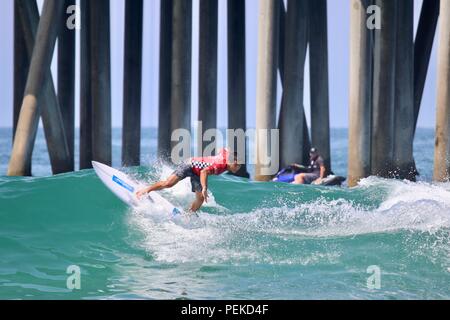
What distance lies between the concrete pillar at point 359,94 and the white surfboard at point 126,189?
5790 mm

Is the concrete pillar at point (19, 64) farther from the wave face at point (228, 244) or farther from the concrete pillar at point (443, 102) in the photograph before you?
the concrete pillar at point (443, 102)

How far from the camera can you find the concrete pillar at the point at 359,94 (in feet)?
62.4

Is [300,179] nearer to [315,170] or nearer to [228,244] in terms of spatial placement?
[315,170]

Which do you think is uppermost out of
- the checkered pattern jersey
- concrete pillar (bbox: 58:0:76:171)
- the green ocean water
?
concrete pillar (bbox: 58:0:76:171)

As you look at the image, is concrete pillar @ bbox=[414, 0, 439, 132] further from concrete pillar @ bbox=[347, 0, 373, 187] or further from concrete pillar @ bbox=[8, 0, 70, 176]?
concrete pillar @ bbox=[8, 0, 70, 176]

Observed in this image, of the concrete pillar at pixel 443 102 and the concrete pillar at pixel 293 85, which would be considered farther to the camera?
the concrete pillar at pixel 293 85

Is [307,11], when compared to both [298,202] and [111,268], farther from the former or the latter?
[111,268]

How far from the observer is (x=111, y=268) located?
38.2 feet

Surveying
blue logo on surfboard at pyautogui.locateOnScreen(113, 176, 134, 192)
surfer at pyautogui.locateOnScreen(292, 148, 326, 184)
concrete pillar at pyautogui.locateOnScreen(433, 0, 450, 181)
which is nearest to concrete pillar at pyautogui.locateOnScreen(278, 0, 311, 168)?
surfer at pyautogui.locateOnScreen(292, 148, 326, 184)

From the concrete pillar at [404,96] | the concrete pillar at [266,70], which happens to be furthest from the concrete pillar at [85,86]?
the concrete pillar at [404,96]

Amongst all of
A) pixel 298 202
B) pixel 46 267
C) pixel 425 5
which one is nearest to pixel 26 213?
pixel 46 267

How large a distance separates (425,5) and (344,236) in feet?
37.7

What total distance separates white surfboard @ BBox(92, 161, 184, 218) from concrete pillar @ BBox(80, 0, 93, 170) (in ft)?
22.9

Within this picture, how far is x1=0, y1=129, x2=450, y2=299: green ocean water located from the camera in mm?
10500
